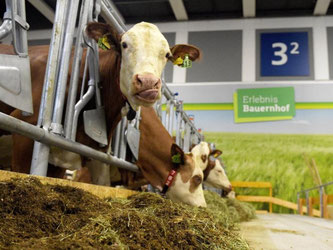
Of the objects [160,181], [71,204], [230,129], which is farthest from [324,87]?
[71,204]

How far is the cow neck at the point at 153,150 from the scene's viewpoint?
379cm

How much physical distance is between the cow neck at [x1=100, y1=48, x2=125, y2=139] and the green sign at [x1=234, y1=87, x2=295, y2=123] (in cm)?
937

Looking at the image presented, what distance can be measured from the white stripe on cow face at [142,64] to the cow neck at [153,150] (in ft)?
4.75

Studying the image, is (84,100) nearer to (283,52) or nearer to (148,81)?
(148,81)

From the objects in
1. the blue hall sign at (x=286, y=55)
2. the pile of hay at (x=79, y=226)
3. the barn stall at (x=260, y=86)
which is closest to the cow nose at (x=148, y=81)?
the pile of hay at (x=79, y=226)

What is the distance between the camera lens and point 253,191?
35.6 ft

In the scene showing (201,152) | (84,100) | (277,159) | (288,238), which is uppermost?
(277,159)

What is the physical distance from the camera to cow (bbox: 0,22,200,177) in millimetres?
2168

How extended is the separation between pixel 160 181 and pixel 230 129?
819 cm

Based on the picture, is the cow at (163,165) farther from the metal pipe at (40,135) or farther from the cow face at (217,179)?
the cow face at (217,179)

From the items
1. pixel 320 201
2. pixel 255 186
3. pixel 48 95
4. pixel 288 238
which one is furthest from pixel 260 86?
pixel 48 95

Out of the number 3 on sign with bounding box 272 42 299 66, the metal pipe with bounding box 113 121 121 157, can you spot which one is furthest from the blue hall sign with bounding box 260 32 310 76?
the metal pipe with bounding box 113 121 121 157

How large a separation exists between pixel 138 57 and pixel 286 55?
10.2 meters

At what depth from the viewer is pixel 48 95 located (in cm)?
188
